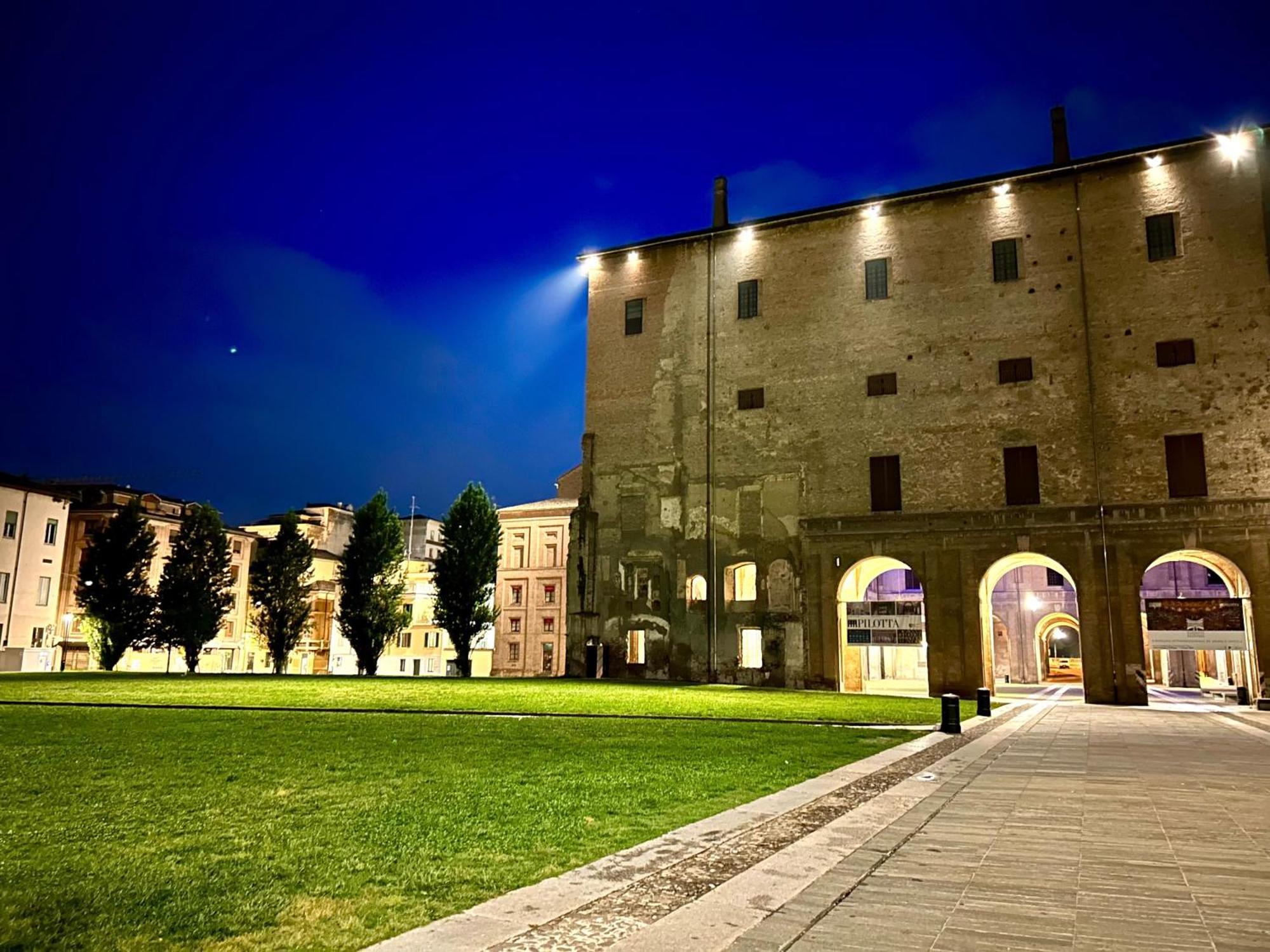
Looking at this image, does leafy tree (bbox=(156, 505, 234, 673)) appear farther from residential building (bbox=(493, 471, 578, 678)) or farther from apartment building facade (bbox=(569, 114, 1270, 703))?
apartment building facade (bbox=(569, 114, 1270, 703))

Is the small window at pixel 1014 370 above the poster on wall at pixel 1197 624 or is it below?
above

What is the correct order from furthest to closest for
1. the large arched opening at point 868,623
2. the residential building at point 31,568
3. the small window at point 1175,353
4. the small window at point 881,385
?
the residential building at point 31,568 → the small window at point 881,385 → the large arched opening at point 868,623 → the small window at point 1175,353

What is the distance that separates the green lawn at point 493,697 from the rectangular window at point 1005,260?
15.7 metres

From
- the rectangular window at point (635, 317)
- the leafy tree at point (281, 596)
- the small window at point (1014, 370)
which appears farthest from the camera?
the leafy tree at point (281, 596)

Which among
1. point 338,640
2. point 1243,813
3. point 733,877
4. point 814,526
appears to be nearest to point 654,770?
point 733,877

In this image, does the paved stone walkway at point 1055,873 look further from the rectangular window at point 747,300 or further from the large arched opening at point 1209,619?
the rectangular window at point 747,300

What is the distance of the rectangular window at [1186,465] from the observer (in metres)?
28.2

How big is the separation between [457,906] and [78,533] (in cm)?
6018

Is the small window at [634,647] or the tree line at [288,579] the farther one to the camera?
the tree line at [288,579]

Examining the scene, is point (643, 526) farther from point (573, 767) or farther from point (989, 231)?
point (573, 767)

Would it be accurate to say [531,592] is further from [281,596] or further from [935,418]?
[935,418]

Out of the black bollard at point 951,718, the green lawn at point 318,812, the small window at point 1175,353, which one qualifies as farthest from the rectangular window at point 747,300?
the green lawn at point 318,812

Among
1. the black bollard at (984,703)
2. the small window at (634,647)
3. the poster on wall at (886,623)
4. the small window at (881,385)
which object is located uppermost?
the small window at (881,385)

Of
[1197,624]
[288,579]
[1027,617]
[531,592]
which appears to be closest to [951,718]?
[1197,624]
